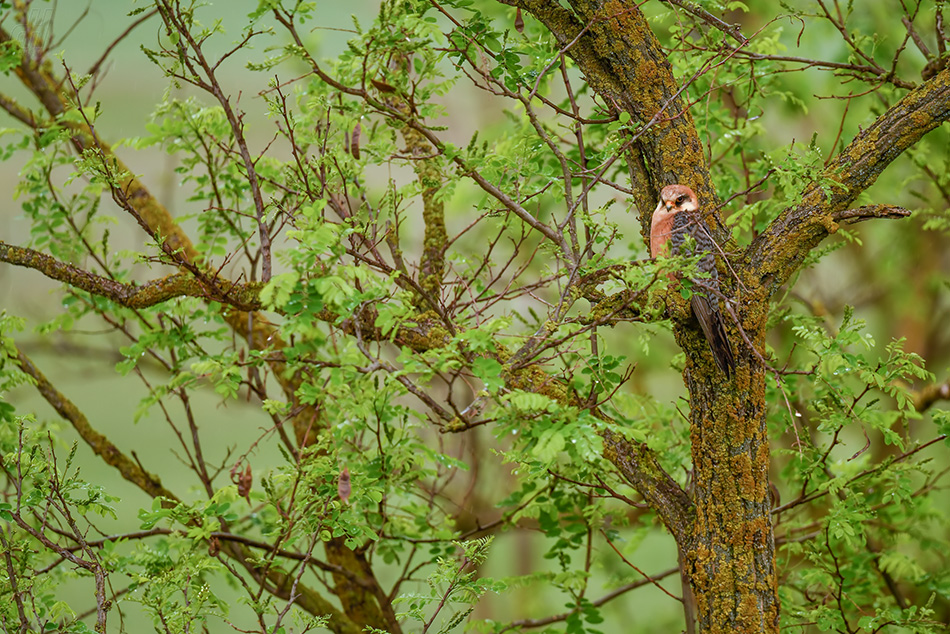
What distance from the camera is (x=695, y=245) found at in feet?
5.20

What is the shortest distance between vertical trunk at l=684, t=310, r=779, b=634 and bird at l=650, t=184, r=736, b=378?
4 centimetres

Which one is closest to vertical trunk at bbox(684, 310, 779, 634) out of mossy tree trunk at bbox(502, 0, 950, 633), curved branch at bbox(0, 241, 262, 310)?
mossy tree trunk at bbox(502, 0, 950, 633)

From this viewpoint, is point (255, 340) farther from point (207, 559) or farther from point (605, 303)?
point (605, 303)

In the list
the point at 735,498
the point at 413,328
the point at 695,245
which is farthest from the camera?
the point at 413,328

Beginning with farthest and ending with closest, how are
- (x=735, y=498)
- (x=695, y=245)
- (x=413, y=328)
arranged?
(x=413, y=328), (x=735, y=498), (x=695, y=245)

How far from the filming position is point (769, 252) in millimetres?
1688

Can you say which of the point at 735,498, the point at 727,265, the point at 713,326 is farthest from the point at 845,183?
the point at 735,498

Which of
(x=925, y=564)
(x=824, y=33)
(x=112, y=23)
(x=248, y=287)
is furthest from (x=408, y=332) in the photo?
(x=925, y=564)

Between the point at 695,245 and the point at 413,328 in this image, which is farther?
the point at 413,328

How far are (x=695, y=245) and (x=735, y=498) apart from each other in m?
0.55

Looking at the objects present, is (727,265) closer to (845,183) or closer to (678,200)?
(678,200)

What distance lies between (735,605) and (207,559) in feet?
Answer: 3.82

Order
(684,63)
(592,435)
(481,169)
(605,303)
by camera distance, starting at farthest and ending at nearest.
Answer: (684,63), (481,169), (605,303), (592,435)

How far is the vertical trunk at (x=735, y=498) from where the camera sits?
1.70 meters
